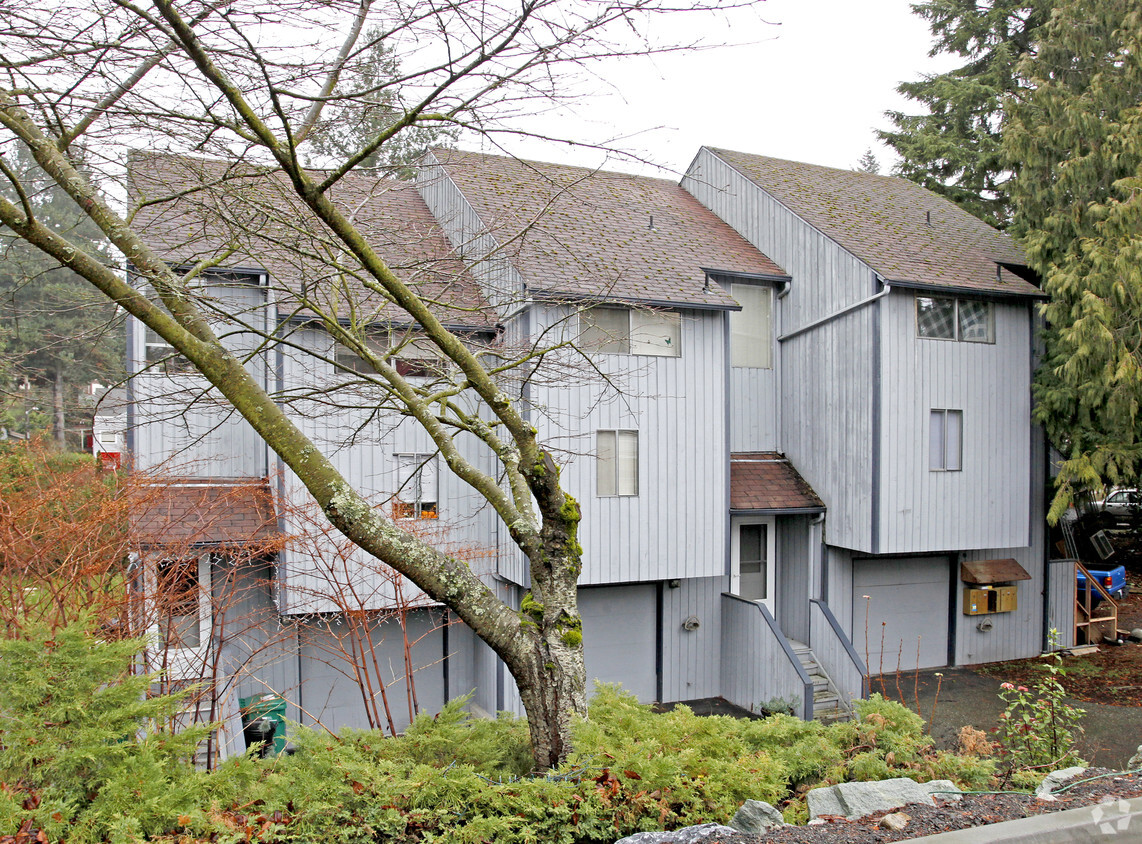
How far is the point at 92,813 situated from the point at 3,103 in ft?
12.9

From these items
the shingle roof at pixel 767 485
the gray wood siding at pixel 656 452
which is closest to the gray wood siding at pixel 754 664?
the gray wood siding at pixel 656 452

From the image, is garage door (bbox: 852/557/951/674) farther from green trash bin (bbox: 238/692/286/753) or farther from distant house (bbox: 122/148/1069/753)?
green trash bin (bbox: 238/692/286/753)

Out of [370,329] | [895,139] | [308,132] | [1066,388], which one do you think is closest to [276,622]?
[370,329]

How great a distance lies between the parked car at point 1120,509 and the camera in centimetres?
2073

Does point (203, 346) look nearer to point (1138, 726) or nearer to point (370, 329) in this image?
point (370, 329)

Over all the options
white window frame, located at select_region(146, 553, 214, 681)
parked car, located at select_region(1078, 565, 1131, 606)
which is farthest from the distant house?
parked car, located at select_region(1078, 565, 1131, 606)

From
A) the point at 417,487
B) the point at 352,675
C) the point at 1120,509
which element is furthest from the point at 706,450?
the point at 1120,509

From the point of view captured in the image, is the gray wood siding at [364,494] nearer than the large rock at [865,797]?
No

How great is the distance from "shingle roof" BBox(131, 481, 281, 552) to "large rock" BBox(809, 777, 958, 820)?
21.4 ft

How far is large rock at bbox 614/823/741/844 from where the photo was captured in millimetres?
3861

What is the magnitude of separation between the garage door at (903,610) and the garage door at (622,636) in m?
3.82

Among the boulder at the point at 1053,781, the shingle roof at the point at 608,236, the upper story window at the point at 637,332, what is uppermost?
the shingle roof at the point at 608,236

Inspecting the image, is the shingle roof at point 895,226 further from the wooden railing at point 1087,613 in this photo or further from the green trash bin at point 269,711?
the green trash bin at point 269,711

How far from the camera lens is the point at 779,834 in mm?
3883
